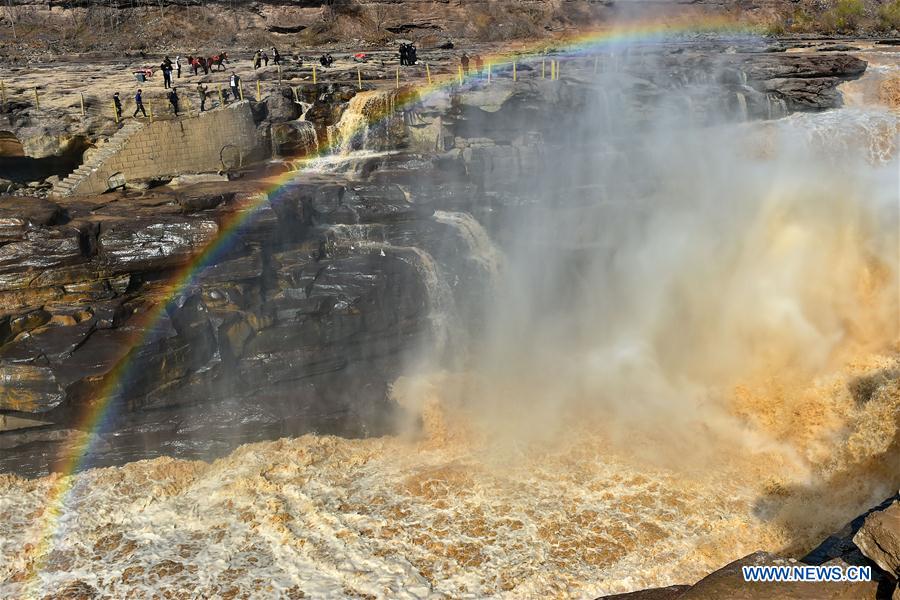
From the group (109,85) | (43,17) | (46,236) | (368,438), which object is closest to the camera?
(46,236)

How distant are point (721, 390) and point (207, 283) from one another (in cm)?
1086

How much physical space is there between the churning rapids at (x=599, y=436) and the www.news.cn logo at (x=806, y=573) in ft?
11.7

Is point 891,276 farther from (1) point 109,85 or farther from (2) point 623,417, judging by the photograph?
(1) point 109,85

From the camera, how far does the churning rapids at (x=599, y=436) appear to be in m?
10.8

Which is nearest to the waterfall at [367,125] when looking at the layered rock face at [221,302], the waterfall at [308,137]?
the waterfall at [308,137]

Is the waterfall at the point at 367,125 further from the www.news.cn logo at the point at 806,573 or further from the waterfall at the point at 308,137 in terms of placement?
the www.news.cn logo at the point at 806,573

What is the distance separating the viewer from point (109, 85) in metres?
23.8

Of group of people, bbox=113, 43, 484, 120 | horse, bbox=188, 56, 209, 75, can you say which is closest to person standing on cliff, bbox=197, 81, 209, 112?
group of people, bbox=113, 43, 484, 120

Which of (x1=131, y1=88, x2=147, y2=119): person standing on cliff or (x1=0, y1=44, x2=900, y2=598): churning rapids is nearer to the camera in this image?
(x1=0, y1=44, x2=900, y2=598): churning rapids

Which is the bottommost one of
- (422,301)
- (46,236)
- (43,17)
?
(422,301)

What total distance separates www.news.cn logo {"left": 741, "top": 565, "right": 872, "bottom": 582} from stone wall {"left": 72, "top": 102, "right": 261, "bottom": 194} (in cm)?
1751

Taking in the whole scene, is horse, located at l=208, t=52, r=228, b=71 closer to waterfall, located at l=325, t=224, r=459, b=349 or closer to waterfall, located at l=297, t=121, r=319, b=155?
waterfall, located at l=297, t=121, r=319, b=155

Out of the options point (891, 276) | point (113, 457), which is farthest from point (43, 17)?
point (891, 276)

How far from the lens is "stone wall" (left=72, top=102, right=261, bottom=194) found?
18.5 meters
